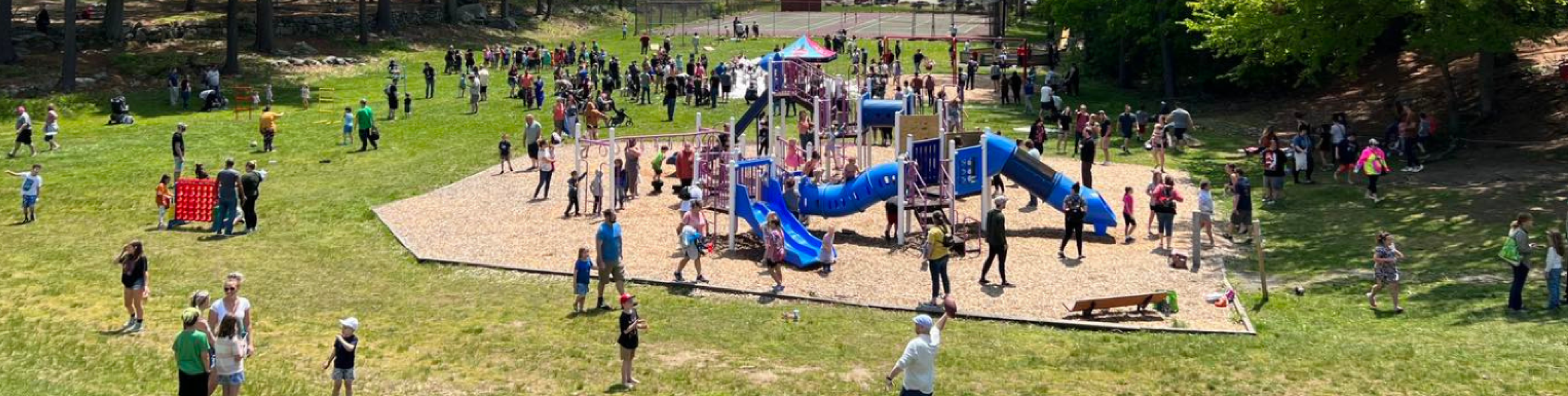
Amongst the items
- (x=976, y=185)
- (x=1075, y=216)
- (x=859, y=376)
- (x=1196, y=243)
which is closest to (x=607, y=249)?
(x=859, y=376)

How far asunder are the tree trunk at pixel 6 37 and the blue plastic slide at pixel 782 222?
3634 centimetres

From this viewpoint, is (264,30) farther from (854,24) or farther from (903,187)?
(903,187)

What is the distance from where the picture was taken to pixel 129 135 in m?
41.4

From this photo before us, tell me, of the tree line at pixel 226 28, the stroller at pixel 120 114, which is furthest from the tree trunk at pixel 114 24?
the stroller at pixel 120 114

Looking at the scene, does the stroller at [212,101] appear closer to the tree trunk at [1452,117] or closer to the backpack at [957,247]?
the backpack at [957,247]

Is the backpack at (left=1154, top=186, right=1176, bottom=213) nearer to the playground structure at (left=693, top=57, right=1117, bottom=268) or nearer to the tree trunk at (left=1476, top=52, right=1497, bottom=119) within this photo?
the playground structure at (left=693, top=57, right=1117, bottom=268)

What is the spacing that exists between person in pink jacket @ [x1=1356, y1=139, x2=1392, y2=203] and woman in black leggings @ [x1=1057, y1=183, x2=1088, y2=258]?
7.18m

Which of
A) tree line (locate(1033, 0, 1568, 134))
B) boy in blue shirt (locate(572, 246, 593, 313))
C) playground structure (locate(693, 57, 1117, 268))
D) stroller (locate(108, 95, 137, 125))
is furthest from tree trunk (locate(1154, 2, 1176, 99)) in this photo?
boy in blue shirt (locate(572, 246, 593, 313))

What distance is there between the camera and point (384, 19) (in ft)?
225

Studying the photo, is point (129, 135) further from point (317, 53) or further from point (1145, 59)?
point (1145, 59)

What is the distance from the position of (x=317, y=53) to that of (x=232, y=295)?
46.2m

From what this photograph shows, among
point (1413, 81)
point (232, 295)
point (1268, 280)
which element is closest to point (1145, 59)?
point (1413, 81)

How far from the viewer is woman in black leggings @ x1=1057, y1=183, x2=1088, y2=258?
25.4 meters

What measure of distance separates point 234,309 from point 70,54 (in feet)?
119
